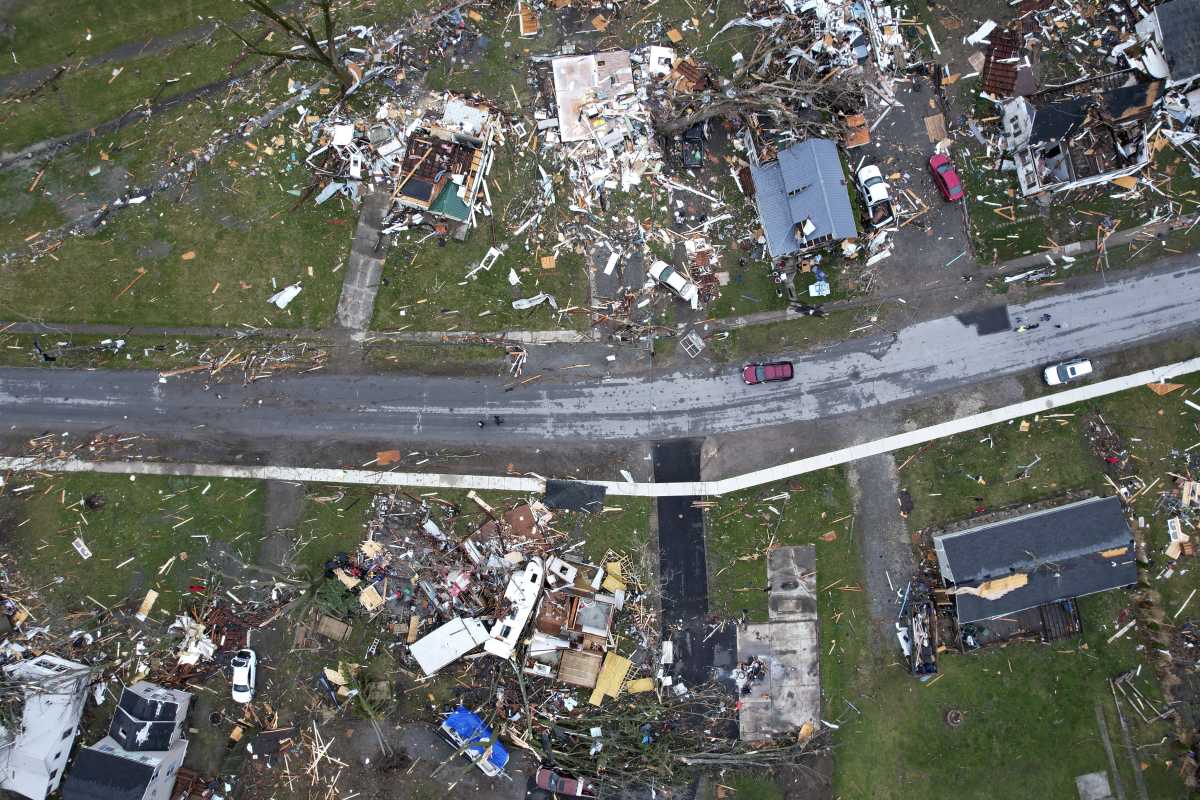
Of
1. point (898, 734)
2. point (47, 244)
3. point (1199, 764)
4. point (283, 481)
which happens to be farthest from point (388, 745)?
point (1199, 764)

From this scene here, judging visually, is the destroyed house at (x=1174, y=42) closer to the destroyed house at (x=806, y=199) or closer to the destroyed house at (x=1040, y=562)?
the destroyed house at (x=806, y=199)

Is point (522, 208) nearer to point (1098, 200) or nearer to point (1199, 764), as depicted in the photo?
point (1098, 200)

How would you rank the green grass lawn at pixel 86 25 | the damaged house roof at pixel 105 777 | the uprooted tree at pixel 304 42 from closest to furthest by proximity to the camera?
the damaged house roof at pixel 105 777 < the uprooted tree at pixel 304 42 < the green grass lawn at pixel 86 25

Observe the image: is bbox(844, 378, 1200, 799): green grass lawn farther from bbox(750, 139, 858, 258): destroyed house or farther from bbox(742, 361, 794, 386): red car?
bbox(750, 139, 858, 258): destroyed house

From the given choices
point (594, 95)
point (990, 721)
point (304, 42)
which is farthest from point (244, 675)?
point (990, 721)

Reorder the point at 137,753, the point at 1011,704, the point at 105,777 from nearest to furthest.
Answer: the point at 105,777
the point at 137,753
the point at 1011,704

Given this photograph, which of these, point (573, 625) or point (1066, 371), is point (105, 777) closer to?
point (573, 625)

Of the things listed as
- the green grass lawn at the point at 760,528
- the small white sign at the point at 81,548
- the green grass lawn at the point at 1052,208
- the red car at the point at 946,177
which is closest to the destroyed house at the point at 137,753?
the small white sign at the point at 81,548
